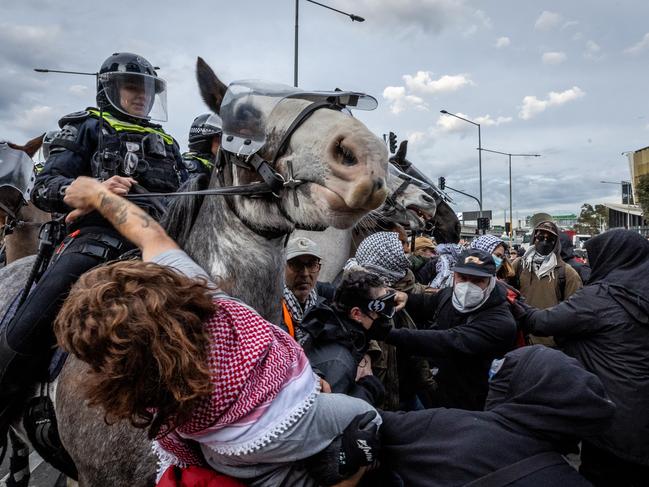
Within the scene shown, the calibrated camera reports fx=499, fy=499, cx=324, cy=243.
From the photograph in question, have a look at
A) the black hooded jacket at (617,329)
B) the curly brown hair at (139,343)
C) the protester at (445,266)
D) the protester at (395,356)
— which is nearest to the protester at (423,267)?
the protester at (445,266)

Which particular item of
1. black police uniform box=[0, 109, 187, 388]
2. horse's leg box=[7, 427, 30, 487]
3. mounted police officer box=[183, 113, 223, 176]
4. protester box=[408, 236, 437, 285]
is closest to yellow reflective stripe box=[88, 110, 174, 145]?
black police uniform box=[0, 109, 187, 388]

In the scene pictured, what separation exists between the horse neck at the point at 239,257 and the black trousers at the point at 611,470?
110 inches

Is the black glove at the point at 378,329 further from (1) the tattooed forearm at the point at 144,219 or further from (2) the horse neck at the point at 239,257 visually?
(1) the tattooed forearm at the point at 144,219

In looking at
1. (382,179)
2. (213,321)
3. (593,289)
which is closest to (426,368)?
(593,289)

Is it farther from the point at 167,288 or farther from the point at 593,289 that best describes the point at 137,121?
the point at 593,289

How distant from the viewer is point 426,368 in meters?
4.41

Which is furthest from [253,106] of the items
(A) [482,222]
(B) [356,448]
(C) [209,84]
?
(A) [482,222]

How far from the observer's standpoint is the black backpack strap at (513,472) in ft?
5.27

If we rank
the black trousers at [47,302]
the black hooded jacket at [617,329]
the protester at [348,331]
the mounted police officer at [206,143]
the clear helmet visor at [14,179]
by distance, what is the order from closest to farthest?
the protester at [348,331], the black trousers at [47,302], the black hooded jacket at [617,329], the mounted police officer at [206,143], the clear helmet visor at [14,179]

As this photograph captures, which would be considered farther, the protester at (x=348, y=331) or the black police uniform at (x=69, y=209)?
the black police uniform at (x=69, y=209)

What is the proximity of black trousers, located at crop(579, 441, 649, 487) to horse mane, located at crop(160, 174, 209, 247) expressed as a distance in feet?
10.5

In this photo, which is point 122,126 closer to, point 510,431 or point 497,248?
point 510,431

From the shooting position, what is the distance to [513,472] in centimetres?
162

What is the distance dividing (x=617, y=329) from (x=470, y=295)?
1.03 meters
